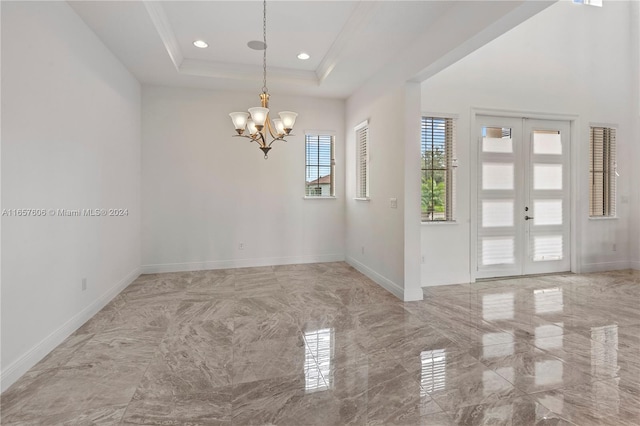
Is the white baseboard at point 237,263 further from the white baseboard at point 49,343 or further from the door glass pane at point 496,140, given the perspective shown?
the door glass pane at point 496,140

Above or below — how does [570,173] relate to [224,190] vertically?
above

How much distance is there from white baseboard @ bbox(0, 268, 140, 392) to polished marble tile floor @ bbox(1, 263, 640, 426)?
0.20 ft

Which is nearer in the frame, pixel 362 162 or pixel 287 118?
pixel 287 118

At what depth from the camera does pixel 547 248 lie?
5.15m

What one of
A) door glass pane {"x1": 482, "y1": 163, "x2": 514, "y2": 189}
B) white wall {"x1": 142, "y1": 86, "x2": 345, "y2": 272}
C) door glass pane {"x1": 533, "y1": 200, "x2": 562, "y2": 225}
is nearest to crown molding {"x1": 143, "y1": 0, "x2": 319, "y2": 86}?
white wall {"x1": 142, "y1": 86, "x2": 345, "y2": 272}

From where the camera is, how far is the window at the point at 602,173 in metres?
5.39

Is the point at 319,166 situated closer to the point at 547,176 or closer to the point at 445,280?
the point at 445,280

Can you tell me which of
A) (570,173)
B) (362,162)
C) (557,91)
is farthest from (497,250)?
(557,91)

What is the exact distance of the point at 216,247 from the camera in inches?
216

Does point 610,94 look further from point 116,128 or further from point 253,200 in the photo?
point 116,128

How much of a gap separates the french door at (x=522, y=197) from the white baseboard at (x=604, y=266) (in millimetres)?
298

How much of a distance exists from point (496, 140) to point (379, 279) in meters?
2.83

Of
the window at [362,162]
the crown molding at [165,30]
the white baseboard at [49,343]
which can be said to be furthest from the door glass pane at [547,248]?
the white baseboard at [49,343]

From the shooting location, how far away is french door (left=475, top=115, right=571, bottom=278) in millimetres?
4797
